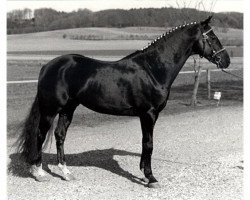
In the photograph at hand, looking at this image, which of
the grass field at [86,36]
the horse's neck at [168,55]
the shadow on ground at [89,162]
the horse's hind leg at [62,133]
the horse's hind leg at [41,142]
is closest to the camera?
the horse's neck at [168,55]

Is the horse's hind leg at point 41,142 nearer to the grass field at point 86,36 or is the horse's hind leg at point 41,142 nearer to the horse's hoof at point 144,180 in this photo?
the horse's hoof at point 144,180

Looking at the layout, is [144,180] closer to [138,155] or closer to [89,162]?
[89,162]

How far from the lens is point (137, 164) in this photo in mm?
7578

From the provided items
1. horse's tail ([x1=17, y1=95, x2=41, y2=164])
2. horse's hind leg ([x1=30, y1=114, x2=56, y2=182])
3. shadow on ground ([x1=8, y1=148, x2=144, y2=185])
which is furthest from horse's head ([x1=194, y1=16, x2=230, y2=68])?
horse's tail ([x1=17, y1=95, x2=41, y2=164])

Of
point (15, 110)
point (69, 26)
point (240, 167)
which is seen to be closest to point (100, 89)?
point (240, 167)

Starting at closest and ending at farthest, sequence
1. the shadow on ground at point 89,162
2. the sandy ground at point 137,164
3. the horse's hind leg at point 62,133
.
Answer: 1. the sandy ground at point 137,164
2. the horse's hind leg at point 62,133
3. the shadow on ground at point 89,162

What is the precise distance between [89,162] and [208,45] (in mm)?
2948

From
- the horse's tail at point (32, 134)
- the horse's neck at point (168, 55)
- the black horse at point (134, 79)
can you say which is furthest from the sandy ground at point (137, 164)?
the horse's neck at point (168, 55)

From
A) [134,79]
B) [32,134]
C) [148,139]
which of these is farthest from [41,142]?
[134,79]

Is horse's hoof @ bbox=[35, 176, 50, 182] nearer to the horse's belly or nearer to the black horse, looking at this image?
the black horse

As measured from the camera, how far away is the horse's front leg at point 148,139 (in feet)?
20.2

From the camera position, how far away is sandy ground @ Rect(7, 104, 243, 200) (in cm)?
613

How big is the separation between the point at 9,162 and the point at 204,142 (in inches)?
161
